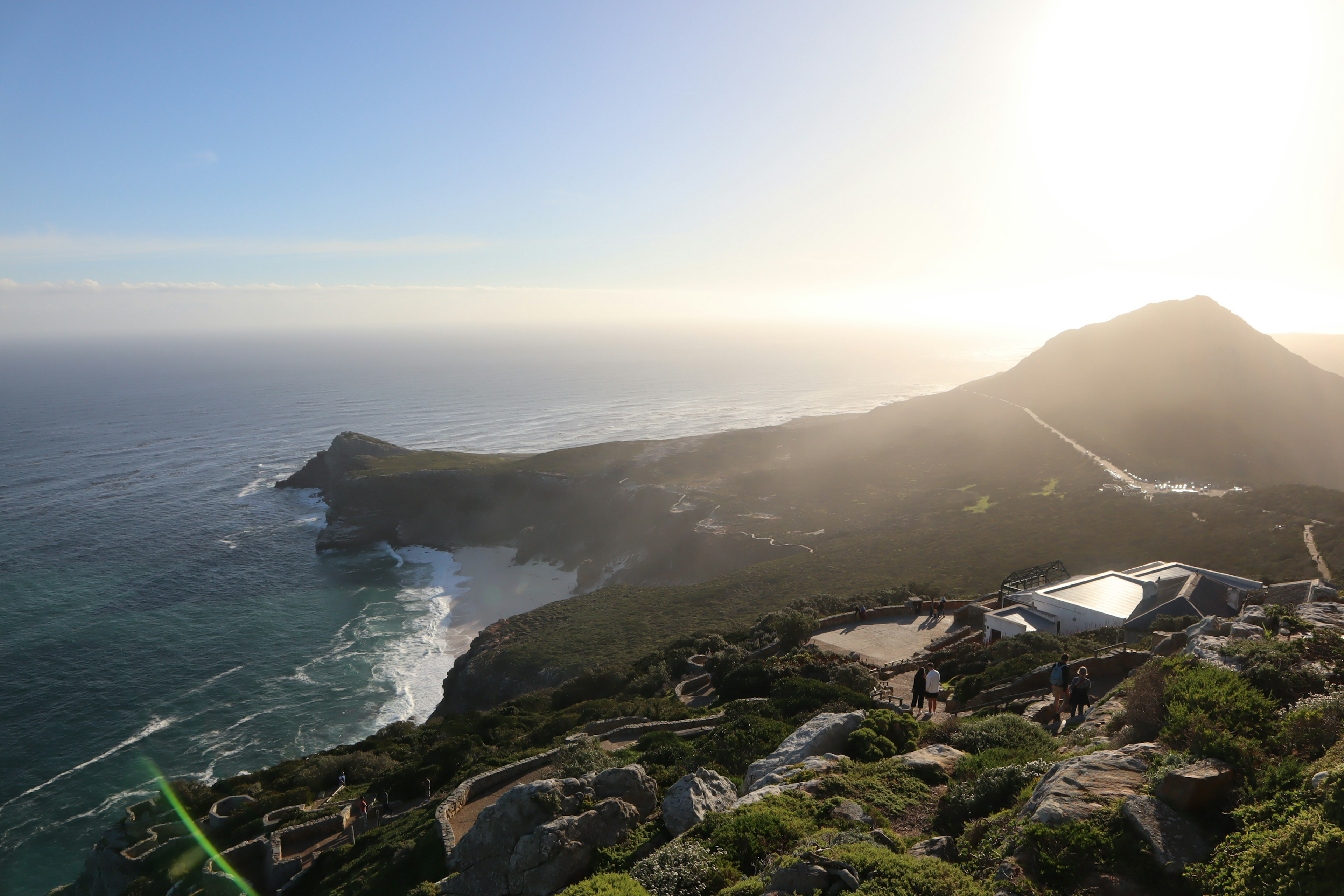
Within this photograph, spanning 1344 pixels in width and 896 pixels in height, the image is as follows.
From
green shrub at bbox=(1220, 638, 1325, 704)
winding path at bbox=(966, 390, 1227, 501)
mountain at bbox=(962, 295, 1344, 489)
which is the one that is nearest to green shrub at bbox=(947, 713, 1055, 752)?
green shrub at bbox=(1220, 638, 1325, 704)

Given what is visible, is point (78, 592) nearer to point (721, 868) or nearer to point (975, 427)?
point (721, 868)

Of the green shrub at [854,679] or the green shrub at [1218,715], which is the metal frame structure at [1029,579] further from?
the green shrub at [1218,715]

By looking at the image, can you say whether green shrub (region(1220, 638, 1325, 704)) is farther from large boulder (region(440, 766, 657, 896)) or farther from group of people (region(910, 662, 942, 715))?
large boulder (region(440, 766, 657, 896))

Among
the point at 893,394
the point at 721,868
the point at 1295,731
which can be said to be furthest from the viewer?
the point at 893,394

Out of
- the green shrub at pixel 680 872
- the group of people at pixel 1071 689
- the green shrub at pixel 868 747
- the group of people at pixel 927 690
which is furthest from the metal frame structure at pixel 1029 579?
the green shrub at pixel 680 872

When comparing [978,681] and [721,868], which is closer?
[721,868]

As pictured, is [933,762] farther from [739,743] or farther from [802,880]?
[802,880]

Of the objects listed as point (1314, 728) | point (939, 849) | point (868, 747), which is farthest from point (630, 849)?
point (1314, 728)

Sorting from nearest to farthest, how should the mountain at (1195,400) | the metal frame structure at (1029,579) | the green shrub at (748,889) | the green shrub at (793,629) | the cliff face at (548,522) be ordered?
the green shrub at (748,889)
the green shrub at (793,629)
the metal frame structure at (1029,579)
the cliff face at (548,522)
the mountain at (1195,400)

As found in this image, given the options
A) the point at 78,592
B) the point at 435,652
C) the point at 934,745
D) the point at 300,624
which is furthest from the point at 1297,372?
the point at 78,592
